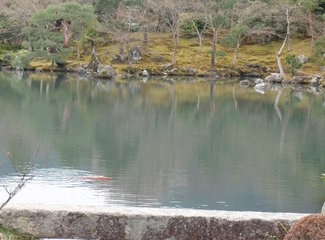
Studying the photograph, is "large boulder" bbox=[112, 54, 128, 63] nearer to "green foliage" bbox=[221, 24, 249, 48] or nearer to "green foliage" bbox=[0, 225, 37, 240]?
"green foliage" bbox=[221, 24, 249, 48]

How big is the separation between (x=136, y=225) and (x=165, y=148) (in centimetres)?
1683

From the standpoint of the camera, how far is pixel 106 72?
64.1 metres

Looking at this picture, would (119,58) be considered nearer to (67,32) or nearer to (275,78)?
(67,32)

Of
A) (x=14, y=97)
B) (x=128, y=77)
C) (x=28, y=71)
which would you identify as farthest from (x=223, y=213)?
(x=28, y=71)

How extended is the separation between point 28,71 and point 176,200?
194ft

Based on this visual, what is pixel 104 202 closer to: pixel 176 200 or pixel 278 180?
pixel 176 200

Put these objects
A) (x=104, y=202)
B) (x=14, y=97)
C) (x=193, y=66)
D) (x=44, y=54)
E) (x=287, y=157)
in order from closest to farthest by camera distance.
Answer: (x=104, y=202) → (x=287, y=157) → (x=14, y=97) → (x=44, y=54) → (x=193, y=66)

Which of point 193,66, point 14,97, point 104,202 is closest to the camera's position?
point 104,202

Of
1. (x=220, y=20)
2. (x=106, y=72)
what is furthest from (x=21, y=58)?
(x=220, y=20)

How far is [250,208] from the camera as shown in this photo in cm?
1495

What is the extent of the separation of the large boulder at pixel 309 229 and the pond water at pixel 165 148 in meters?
3.01

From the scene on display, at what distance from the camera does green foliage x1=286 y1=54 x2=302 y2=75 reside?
64.1 metres

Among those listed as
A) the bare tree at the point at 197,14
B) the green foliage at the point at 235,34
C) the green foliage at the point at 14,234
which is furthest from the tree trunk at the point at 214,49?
the green foliage at the point at 14,234

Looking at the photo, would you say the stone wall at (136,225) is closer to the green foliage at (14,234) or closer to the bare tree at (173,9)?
the green foliage at (14,234)
